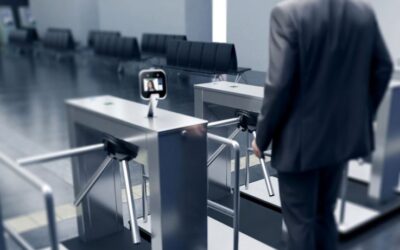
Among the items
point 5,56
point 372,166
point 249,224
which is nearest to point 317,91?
point 372,166

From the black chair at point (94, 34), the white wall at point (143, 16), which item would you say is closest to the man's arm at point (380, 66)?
the white wall at point (143, 16)

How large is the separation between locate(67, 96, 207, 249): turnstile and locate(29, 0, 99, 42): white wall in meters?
3.72

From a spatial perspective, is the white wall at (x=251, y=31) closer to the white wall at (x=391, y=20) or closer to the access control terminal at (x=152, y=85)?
the white wall at (x=391, y=20)

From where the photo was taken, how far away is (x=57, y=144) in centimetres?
211

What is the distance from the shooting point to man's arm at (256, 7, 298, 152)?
2.43ft

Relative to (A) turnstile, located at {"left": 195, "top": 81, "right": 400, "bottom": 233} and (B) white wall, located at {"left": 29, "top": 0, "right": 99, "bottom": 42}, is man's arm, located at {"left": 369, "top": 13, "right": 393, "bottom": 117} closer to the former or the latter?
(A) turnstile, located at {"left": 195, "top": 81, "right": 400, "bottom": 233}

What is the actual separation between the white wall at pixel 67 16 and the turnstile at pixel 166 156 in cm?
372

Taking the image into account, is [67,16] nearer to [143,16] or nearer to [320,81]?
Result: [143,16]

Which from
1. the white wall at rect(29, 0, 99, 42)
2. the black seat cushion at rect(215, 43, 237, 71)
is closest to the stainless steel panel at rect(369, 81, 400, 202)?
the black seat cushion at rect(215, 43, 237, 71)

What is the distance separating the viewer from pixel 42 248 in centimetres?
120

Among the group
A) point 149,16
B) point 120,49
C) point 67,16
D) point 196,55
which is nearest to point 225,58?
point 196,55

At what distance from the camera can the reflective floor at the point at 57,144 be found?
127 cm

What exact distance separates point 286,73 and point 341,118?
0.16m

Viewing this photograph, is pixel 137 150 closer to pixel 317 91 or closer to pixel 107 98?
pixel 107 98
